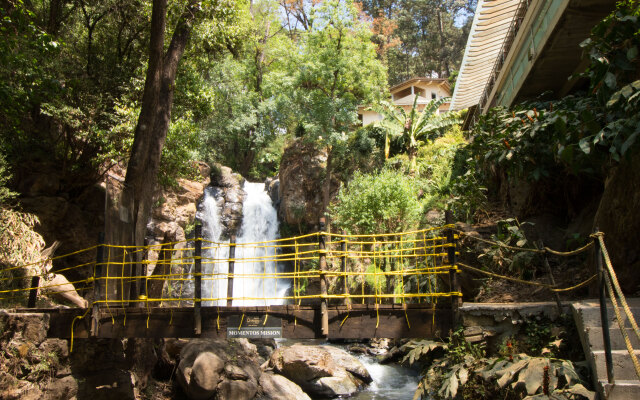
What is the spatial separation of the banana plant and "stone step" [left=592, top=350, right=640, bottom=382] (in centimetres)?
2064

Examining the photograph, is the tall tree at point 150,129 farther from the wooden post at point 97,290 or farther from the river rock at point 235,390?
the river rock at point 235,390

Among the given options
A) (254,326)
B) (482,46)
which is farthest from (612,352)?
(482,46)

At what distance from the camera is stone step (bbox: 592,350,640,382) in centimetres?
503

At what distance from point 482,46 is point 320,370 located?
36.8ft

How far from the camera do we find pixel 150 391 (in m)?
10.7

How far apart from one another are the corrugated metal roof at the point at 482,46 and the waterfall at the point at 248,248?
35.0 ft

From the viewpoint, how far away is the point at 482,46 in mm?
16062

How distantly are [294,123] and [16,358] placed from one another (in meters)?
23.8

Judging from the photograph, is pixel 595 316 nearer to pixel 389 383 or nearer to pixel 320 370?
pixel 320 370

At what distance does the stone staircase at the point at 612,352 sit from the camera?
4762mm

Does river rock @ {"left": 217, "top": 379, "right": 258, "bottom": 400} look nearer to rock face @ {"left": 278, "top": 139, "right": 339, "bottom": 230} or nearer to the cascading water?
the cascading water

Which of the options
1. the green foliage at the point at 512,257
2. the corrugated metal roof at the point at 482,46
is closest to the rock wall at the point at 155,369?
the green foliage at the point at 512,257

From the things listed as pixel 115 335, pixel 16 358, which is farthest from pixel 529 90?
pixel 16 358

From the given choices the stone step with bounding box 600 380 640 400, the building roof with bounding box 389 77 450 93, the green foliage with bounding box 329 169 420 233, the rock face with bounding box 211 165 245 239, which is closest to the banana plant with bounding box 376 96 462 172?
the green foliage with bounding box 329 169 420 233
